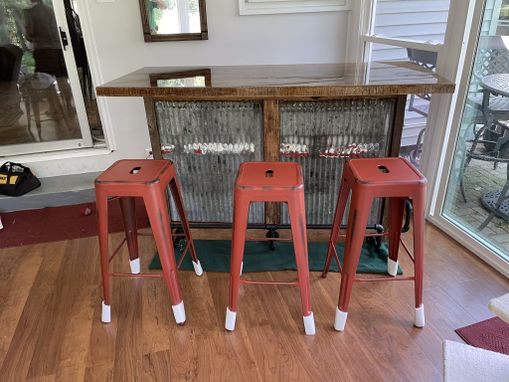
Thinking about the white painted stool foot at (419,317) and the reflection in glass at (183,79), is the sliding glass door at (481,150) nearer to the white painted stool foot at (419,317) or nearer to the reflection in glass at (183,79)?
the white painted stool foot at (419,317)

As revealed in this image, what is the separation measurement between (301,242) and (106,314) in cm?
100

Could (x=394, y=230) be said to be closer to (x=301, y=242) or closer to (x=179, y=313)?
(x=301, y=242)

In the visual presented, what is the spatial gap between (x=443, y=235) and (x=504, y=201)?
0.40 m

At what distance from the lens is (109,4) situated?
2709 millimetres

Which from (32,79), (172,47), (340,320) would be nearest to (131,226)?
(340,320)

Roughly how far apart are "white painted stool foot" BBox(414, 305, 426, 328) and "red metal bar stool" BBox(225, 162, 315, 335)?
0.47 meters

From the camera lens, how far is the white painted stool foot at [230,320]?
1688 millimetres

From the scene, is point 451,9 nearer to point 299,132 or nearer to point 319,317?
point 299,132

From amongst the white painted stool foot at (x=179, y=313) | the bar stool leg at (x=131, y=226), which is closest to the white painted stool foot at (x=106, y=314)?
the bar stool leg at (x=131, y=226)

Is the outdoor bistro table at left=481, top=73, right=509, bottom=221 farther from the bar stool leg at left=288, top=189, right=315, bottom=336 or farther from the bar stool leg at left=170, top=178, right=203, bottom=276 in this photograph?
the bar stool leg at left=170, top=178, right=203, bottom=276

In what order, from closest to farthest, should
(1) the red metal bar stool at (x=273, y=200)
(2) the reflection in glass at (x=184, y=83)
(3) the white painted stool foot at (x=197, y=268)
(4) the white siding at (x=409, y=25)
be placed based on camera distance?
(1) the red metal bar stool at (x=273, y=200), (2) the reflection in glass at (x=184, y=83), (3) the white painted stool foot at (x=197, y=268), (4) the white siding at (x=409, y=25)

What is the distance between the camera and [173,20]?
9.16 ft

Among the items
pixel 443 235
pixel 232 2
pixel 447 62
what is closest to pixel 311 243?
pixel 443 235

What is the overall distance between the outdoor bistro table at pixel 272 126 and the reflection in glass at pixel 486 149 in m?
0.38
